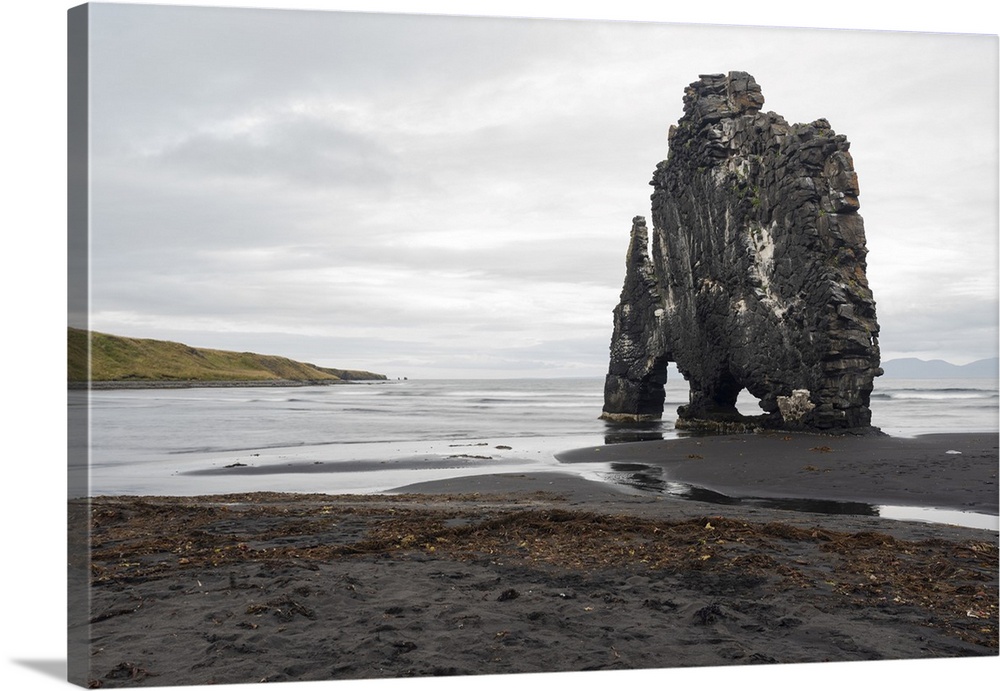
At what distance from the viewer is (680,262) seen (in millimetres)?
31375

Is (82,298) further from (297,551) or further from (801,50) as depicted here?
(801,50)

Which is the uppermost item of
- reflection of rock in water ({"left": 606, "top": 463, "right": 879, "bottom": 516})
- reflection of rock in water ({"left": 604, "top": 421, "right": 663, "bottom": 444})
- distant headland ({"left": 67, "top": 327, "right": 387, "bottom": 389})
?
distant headland ({"left": 67, "top": 327, "right": 387, "bottom": 389})

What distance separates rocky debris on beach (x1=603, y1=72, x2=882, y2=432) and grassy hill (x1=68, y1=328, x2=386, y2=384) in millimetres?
19253

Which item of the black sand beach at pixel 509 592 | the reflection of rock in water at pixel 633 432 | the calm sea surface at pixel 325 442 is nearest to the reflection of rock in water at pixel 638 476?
the calm sea surface at pixel 325 442

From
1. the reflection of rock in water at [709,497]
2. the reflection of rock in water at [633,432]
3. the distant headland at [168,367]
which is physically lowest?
the reflection of rock in water at [709,497]

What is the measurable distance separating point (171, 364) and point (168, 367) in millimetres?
1204

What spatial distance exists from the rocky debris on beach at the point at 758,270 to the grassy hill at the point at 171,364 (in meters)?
19.3

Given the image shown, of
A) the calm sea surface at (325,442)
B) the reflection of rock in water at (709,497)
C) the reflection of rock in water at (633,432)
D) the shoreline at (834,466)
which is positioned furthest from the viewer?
the reflection of rock in water at (633,432)

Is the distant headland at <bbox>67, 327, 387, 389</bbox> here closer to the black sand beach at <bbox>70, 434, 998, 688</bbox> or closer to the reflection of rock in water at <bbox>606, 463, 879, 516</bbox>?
the black sand beach at <bbox>70, 434, 998, 688</bbox>

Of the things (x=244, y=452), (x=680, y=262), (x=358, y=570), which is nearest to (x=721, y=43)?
(x=358, y=570)

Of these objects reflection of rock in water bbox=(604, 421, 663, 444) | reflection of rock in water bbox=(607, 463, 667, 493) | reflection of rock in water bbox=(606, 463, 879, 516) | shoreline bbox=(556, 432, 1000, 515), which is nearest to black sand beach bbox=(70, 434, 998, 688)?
reflection of rock in water bbox=(606, 463, 879, 516)

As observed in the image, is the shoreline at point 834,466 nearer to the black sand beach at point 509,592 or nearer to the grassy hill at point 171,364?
the black sand beach at point 509,592

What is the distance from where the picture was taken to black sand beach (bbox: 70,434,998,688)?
210 inches

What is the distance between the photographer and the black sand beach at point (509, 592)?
210 inches
